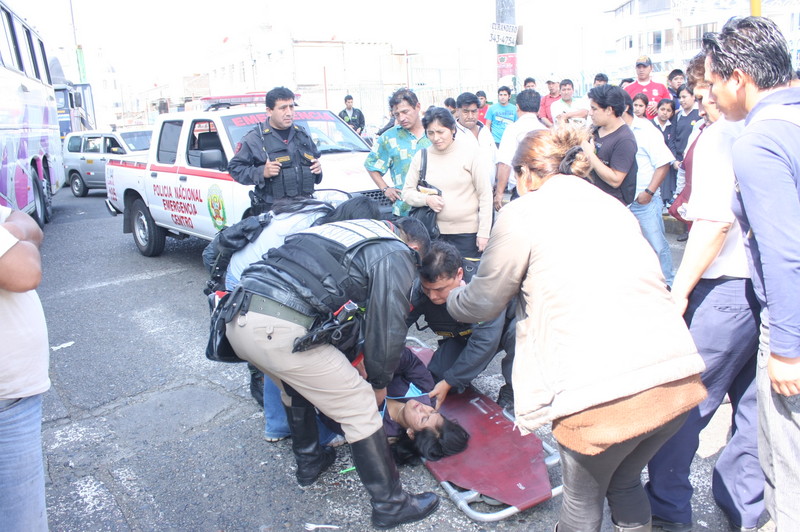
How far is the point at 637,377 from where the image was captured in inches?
71.7

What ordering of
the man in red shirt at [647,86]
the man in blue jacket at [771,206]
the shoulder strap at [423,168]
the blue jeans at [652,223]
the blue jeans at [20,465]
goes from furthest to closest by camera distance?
the man in red shirt at [647,86] < the blue jeans at [652,223] < the shoulder strap at [423,168] < the blue jeans at [20,465] < the man in blue jacket at [771,206]

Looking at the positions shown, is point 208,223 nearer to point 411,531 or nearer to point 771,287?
point 411,531

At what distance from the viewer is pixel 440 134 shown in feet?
15.2

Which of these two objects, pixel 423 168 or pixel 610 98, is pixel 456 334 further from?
pixel 610 98

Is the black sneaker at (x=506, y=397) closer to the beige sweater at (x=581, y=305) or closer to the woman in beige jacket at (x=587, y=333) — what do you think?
the woman in beige jacket at (x=587, y=333)

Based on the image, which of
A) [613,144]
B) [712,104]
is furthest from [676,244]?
[712,104]

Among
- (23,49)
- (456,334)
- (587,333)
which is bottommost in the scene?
(456,334)

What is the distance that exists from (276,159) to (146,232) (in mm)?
3799

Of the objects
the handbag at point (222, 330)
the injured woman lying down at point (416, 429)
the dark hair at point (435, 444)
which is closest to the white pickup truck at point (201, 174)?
the injured woman lying down at point (416, 429)

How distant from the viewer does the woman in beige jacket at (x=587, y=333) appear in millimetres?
1844

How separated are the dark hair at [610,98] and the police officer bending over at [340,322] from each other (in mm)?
2746

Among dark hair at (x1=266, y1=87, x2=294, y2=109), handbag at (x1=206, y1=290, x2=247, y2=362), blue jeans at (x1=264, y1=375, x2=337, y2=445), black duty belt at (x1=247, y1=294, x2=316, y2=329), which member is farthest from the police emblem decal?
black duty belt at (x1=247, y1=294, x2=316, y2=329)

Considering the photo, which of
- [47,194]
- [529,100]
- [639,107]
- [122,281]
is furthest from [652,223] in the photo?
[47,194]

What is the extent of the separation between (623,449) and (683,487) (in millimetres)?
805
